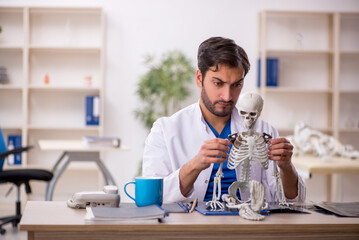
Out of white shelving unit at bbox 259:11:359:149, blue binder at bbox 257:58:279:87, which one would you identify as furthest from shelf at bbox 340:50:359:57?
blue binder at bbox 257:58:279:87

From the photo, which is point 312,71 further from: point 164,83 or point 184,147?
point 184,147

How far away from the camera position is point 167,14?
18.0ft

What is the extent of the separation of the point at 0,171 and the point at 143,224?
2.91 m

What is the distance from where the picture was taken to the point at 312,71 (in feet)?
18.5

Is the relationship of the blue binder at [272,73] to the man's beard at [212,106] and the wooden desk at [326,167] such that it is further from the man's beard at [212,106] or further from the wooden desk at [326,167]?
the man's beard at [212,106]

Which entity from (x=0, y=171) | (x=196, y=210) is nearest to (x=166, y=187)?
(x=196, y=210)

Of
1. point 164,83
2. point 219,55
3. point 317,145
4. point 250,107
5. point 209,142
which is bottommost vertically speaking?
point 317,145

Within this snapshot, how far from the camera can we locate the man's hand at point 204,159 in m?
1.52

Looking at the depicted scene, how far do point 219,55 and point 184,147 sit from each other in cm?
43

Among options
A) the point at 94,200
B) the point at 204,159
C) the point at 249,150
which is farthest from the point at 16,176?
the point at 249,150

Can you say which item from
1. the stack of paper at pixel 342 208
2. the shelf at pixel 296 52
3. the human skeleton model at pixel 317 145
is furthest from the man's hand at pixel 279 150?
the shelf at pixel 296 52

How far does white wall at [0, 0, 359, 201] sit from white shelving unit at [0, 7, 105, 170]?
182 mm

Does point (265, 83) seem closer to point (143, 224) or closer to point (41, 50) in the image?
point (41, 50)

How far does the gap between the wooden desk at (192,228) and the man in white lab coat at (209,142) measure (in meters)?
0.25
